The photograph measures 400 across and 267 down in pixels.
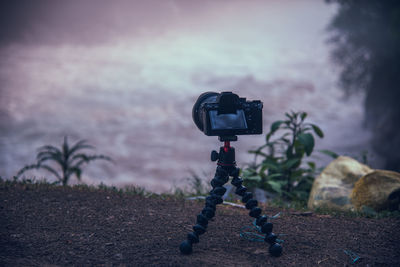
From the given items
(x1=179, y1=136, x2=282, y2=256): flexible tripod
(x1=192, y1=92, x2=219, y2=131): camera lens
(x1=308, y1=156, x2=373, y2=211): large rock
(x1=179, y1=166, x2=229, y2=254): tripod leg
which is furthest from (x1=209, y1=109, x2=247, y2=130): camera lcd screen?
(x1=308, y1=156, x2=373, y2=211): large rock

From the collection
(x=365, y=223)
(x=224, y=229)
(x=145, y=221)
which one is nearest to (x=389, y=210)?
(x=365, y=223)

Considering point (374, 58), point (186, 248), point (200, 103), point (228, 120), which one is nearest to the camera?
point (186, 248)

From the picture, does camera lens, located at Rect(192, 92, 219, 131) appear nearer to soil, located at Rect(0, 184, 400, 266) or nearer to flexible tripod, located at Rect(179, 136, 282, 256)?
flexible tripod, located at Rect(179, 136, 282, 256)

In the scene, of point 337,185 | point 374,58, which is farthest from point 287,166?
point 374,58

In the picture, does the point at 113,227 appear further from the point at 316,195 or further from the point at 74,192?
the point at 316,195

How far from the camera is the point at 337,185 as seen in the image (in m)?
5.31

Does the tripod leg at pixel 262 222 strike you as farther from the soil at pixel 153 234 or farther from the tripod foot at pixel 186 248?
the tripod foot at pixel 186 248

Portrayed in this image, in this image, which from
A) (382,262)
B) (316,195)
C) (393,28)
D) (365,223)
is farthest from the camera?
(393,28)

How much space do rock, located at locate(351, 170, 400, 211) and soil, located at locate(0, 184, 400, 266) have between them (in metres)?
0.43

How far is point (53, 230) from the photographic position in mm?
3748

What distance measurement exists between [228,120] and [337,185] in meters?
2.80

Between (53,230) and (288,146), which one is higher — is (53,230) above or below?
below

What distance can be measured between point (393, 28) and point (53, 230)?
12939 millimetres

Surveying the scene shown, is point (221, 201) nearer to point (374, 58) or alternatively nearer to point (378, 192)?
point (378, 192)
